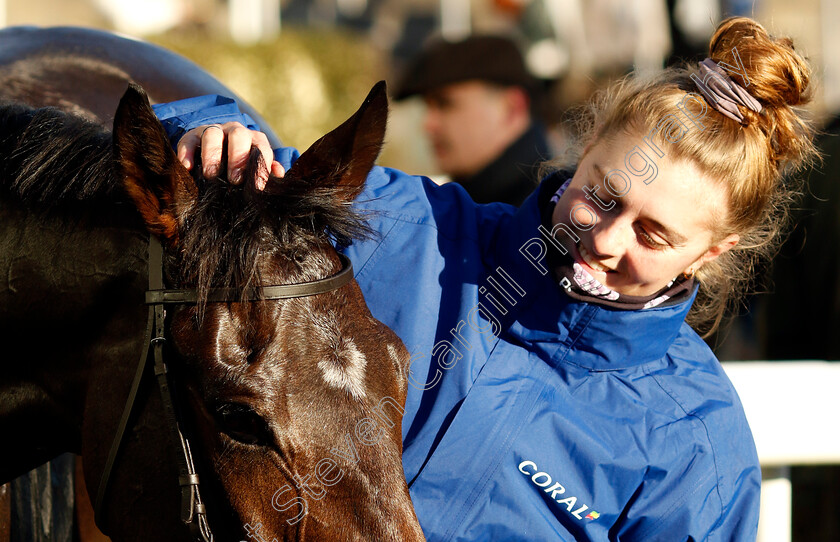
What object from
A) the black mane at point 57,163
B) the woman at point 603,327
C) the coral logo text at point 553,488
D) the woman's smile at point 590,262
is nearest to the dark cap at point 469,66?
the woman at point 603,327

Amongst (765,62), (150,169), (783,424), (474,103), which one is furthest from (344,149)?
(474,103)

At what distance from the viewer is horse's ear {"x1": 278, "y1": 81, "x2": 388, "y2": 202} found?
1446mm

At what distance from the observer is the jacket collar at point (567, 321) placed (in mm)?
1748

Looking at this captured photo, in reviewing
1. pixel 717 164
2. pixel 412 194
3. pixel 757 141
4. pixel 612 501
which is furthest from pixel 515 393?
pixel 757 141

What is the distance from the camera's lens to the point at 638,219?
1.76 meters

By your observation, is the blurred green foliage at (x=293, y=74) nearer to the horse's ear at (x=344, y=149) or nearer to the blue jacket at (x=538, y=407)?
the blue jacket at (x=538, y=407)

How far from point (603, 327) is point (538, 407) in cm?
23

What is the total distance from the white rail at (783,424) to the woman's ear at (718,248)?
24.4 inches

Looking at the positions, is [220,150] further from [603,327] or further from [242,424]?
[603,327]

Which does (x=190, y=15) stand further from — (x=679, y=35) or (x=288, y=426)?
(x=288, y=426)

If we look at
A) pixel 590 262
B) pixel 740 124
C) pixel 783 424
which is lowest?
pixel 783 424

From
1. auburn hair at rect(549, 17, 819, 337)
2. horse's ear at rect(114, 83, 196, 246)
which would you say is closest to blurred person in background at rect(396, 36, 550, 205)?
auburn hair at rect(549, 17, 819, 337)

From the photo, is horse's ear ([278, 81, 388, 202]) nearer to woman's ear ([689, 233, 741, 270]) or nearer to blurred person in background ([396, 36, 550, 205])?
woman's ear ([689, 233, 741, 270])

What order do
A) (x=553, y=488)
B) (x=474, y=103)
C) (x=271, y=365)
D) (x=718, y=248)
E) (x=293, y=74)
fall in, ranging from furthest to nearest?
(x=293, y=74), (x=474, y=103), (x=718, y=248), (x=553, y=488), (x=271, y=365)
